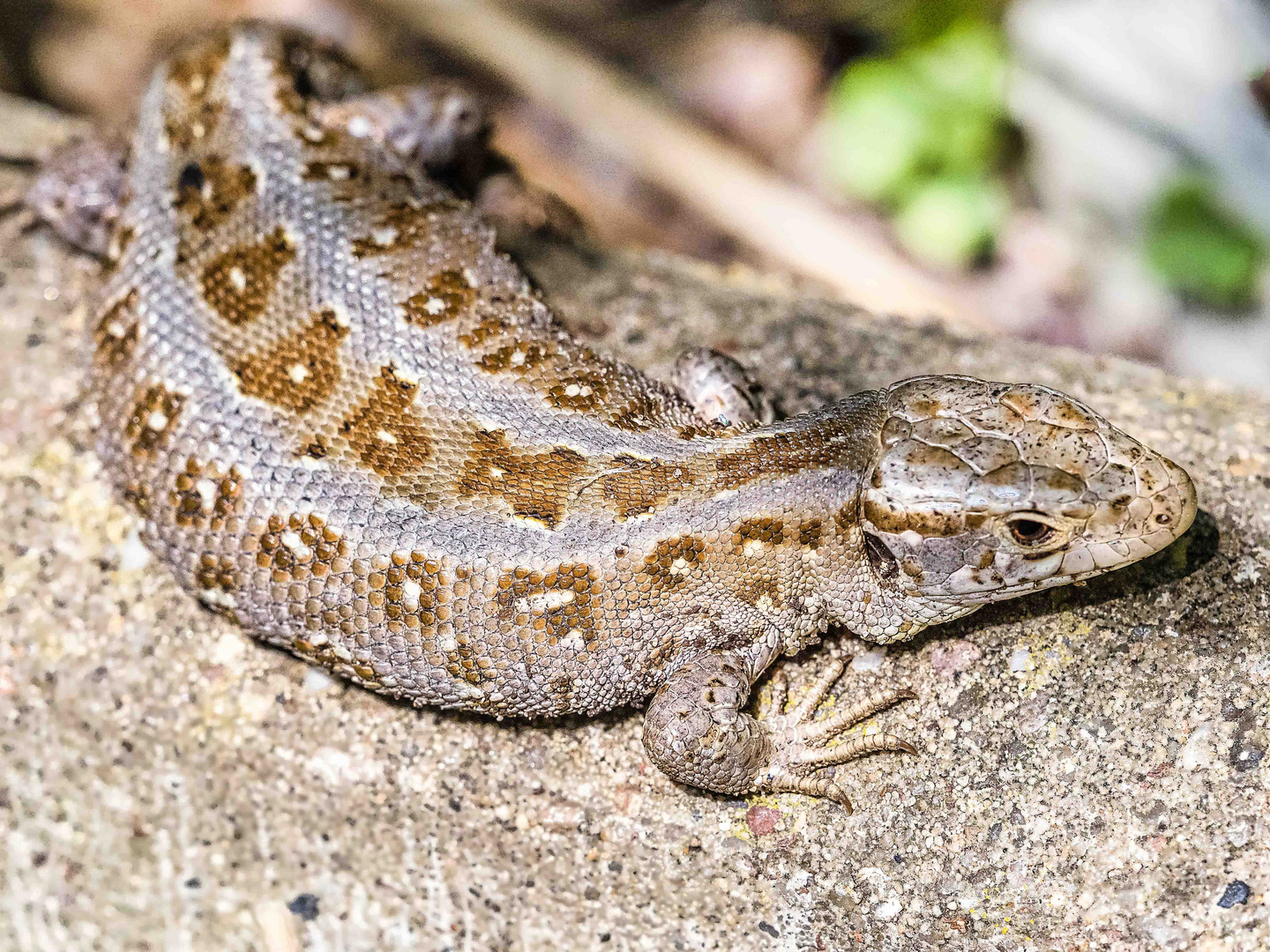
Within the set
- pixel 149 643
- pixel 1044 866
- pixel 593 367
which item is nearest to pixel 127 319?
pixel 149 643

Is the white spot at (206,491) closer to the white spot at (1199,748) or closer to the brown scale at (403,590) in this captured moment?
the brown scale at (403,590)

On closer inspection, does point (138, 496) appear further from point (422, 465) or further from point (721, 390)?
point (721, 390)

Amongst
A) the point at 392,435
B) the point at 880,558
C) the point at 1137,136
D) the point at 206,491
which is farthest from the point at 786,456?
the point at 1137,136

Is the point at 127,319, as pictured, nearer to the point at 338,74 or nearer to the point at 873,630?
the point at 338,74

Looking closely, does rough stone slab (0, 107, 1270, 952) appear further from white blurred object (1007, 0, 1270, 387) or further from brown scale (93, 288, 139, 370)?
white blurred object (1007, 0, 1270, 387)

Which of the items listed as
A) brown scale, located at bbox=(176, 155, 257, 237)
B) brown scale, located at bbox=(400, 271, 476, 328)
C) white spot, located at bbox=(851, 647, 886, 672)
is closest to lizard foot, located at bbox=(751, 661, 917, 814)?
white spot, located at bbox=(851, 647, 886, 672)
